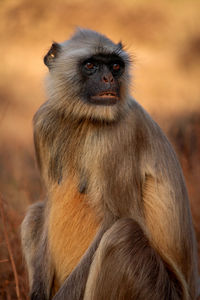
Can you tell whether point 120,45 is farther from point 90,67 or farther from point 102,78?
point 102,78

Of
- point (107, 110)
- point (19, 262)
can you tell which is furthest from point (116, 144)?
point (19, 262)

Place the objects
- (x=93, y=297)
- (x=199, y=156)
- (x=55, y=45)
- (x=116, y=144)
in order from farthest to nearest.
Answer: (x=199, y=156)
(x=55, y=45)
(x=116, y=144)
(x=93, y=297)

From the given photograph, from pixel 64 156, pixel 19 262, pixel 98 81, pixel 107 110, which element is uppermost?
pixel 98 81

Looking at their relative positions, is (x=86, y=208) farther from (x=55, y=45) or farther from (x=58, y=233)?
(x=55, y=45)

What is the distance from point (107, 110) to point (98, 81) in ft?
0.86

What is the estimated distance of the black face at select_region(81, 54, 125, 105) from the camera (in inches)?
154

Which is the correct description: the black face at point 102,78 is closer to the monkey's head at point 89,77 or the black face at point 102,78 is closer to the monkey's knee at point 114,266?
the monkey's head at point 89,77

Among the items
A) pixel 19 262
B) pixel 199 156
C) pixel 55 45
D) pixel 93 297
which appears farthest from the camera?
pixel 199 156

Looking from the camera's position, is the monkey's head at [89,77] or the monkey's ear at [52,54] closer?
the monkey's head at [89,77]

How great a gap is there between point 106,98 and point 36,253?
1580mm

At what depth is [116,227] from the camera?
373 centimetres

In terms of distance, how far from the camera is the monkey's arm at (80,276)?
381 cm

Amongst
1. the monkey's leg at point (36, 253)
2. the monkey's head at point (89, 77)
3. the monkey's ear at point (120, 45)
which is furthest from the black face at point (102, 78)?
the monkey's leg at point (36, 253)

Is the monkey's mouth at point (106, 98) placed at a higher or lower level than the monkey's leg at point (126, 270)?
higher
